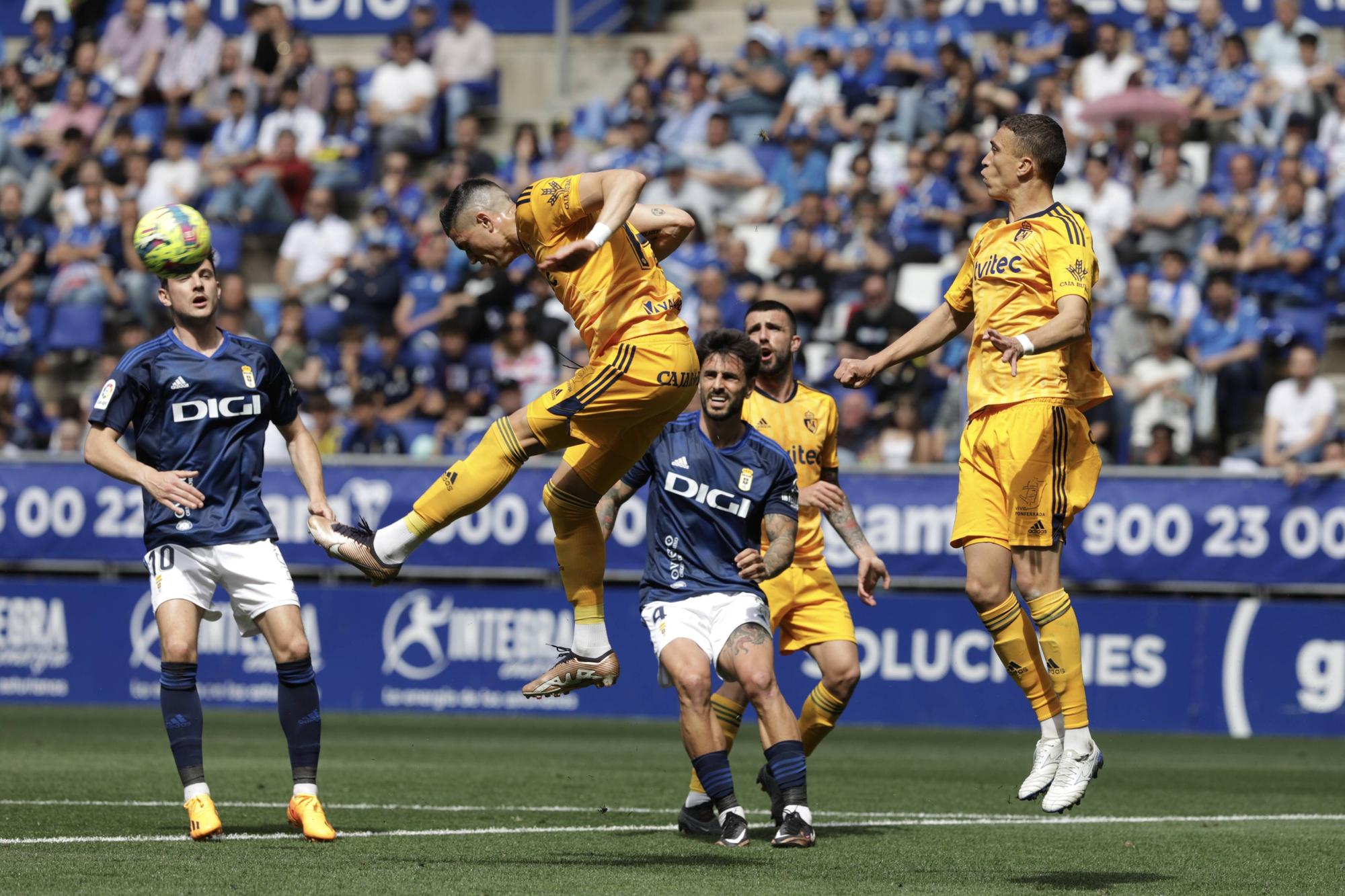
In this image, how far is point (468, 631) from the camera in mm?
17188

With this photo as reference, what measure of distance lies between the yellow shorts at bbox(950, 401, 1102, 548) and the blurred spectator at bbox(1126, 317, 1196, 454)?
912cm

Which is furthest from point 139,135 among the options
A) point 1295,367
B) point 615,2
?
point 1295,367

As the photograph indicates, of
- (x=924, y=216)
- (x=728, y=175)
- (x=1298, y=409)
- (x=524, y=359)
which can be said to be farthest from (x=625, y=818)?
(x=728, y=175)

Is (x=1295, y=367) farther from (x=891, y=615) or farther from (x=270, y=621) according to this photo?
(x=270, y=621)

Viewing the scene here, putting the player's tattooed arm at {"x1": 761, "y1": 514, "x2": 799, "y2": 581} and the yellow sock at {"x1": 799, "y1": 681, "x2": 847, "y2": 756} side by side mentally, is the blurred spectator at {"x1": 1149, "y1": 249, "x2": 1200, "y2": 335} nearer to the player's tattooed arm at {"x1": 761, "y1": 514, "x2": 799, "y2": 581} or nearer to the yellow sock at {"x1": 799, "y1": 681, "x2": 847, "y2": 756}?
the yellow sock at {"x1": 799, "y1": 681, "x2": 847, "y2": 756}

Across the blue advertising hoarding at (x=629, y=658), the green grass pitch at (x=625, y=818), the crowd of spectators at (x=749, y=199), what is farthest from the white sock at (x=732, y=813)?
the crowd of spectators at (x=749, y=199)

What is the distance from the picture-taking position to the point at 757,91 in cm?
2153

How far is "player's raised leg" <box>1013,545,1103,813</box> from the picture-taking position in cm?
800

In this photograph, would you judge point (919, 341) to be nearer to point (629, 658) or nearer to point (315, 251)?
point (629, 658)

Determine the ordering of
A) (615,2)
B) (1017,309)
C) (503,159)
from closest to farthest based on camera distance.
A: (1017,309) → (503,159) → (615,2)

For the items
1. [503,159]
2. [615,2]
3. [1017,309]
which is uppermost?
[615,2]

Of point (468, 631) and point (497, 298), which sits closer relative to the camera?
point (468, 631)

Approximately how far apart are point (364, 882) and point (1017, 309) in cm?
359

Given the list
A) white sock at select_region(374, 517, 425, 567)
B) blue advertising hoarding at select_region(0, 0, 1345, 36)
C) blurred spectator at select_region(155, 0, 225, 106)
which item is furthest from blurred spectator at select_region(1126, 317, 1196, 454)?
blurred spectator at select_region(155, 0, 225, 106)
